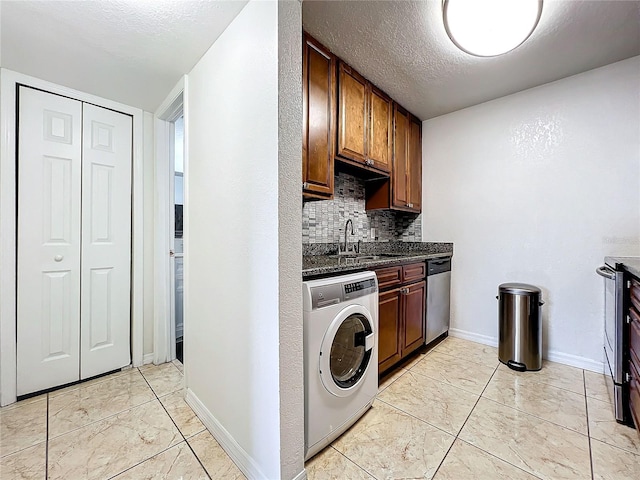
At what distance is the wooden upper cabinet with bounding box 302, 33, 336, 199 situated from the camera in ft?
5.74

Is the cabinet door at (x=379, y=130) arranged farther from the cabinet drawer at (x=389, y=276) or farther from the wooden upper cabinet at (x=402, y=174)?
the cabinet drawer at (x=389, y=276)

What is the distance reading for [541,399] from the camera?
177 centimetres

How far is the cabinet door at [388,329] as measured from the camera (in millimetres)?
1861

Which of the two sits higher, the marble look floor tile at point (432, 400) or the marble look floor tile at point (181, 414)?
the marble look floor tile at point (432, 400)

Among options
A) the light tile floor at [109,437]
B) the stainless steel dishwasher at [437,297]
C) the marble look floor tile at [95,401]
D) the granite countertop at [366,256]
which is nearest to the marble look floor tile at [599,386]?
the stainless steel dishwasher at [437,297]

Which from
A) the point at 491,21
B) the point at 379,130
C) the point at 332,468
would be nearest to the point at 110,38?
the point at 379,130

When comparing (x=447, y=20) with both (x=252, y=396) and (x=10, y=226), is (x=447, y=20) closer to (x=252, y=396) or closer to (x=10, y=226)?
(x=252, y=396)

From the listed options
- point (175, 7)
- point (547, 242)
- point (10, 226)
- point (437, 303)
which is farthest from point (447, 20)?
point (10, 226)

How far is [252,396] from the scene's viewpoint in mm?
1208

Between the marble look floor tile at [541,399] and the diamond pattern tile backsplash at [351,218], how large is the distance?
1.58m

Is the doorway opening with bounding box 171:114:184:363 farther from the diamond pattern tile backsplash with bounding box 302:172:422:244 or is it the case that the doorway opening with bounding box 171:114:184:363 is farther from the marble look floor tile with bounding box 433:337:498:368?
the marble look floor tile with bounding box 433:337:498:368

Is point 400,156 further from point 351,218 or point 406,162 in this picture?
point 351,218

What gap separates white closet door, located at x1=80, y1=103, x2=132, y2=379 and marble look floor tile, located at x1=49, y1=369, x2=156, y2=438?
201mm

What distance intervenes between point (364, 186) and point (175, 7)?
79.1 inches
